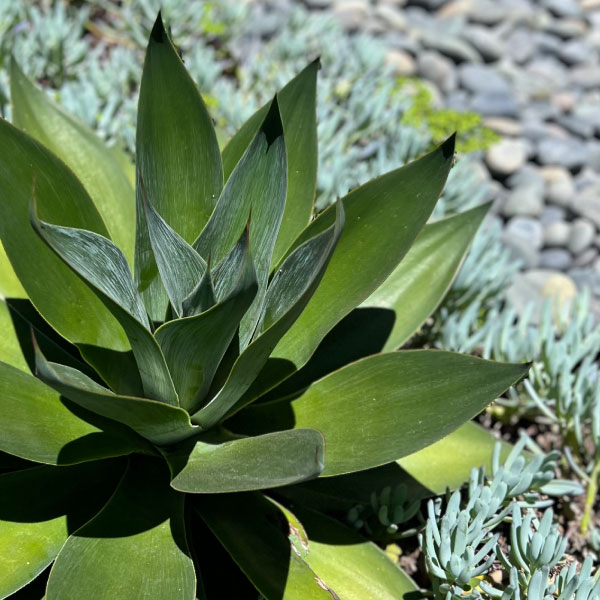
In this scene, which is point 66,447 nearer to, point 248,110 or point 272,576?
point 272,576

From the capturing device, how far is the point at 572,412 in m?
1.80

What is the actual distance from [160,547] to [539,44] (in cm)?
484

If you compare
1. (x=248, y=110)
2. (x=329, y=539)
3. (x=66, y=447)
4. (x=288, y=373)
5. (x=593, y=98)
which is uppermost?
(x=593, y=98)

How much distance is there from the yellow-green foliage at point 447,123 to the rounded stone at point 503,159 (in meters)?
0.11

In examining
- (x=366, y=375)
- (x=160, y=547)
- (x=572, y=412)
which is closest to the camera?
(x=160, y=547)

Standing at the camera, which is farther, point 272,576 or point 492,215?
point 492,215

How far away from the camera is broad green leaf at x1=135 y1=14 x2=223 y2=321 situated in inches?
55.2

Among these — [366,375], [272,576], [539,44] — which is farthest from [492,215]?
[272,576]

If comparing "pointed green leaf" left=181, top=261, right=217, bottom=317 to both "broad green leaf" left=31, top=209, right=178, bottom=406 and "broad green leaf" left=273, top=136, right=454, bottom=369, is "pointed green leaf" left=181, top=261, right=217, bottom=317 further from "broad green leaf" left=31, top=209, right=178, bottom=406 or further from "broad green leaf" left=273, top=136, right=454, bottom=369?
"broad green leaf" left=273, top=136, right=454, bottom=369

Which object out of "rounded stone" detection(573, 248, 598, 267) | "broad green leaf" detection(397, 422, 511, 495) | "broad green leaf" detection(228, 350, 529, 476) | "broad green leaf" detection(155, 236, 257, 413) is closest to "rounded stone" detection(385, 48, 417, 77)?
"rounded stone" detection(573, 248, 598, 267)

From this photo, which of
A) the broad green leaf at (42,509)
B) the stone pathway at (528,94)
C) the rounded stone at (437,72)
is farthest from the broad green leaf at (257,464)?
the rounded stone at (437,72)

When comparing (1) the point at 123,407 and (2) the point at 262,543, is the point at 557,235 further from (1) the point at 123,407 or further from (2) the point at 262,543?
(1) the point at 123,407

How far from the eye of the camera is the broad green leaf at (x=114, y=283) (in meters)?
1.06

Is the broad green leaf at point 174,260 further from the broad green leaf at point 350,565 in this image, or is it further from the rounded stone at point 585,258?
the rounded stone at point 585,258
